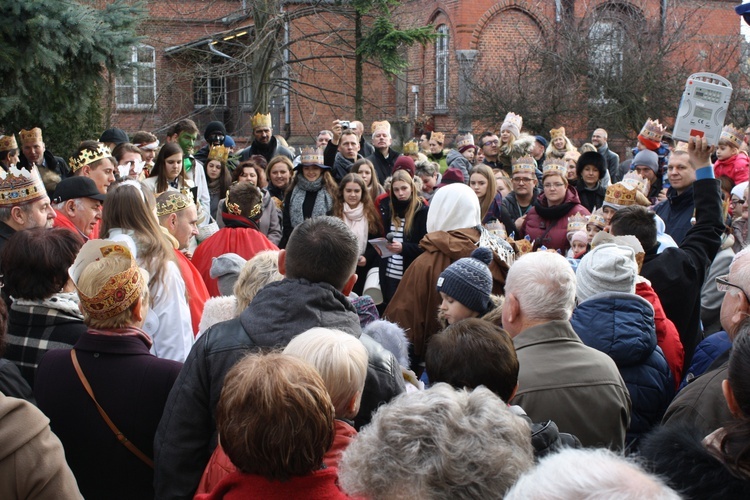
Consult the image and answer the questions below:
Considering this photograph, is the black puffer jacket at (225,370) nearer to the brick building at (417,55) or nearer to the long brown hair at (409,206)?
the long brown hair at (409,206)

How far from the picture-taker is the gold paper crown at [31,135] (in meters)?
8.21

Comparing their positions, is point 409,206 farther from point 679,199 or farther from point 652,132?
point 652,132

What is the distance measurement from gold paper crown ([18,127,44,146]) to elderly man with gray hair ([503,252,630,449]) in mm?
6412

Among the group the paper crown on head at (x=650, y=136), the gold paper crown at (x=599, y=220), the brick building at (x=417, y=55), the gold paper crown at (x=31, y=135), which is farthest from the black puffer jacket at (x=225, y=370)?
the brick building at (x=417, y=55)

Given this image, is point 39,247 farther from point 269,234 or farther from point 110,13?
point 110,13

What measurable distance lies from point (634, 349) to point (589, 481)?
236 centimetres

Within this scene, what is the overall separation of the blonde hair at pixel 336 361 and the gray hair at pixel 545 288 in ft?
3.61

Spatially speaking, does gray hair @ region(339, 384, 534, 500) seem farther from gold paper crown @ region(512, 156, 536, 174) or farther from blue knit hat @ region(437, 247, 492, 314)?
gold paper crown @ region(512, 156, 536, 174)

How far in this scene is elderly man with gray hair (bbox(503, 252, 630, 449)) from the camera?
125 inches

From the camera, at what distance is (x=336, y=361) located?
98.5 inches

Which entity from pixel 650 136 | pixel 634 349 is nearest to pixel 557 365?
pixel 634 349

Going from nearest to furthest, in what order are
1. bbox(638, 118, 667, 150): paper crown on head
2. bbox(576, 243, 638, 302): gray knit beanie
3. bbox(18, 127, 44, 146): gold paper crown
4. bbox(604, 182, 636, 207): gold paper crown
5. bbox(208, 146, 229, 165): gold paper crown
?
bbox(576, 243, 638, 302): gray knit beanie → bbox(604, 182, 636, 207): gold paper crown → bbox(18, 127, 44, 146): gold paper crown → bbox(638, 118, 667, 150): paper crown on head → bbox(208, 146, 229, 165): gold paper crown

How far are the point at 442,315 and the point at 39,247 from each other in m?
2.08

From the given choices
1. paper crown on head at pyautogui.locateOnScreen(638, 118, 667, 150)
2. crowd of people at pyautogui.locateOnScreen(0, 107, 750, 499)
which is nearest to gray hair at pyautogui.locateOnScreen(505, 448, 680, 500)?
crowd of people at pyautogui.locateOnScreen(0, 107, 750, 499)
